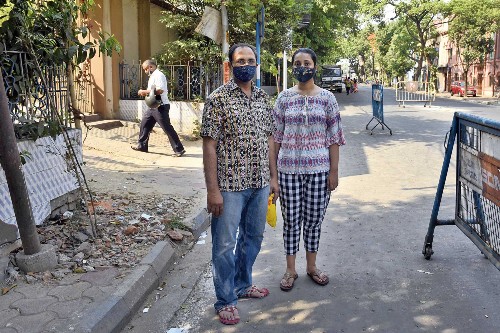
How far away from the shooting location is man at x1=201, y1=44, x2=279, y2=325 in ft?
10.7

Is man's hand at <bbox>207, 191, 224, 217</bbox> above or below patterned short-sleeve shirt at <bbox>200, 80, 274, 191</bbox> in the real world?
below

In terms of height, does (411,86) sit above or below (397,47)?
below

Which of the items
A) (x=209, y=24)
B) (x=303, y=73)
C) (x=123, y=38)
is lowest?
(x=303, y=73)

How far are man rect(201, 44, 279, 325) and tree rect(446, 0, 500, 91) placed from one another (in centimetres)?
3846

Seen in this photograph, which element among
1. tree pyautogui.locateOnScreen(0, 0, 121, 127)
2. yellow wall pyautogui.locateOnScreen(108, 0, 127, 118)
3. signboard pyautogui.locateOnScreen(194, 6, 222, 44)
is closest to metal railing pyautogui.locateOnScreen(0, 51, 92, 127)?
tree pyautogui.locateOnScreen(0, 0, 121, 127)

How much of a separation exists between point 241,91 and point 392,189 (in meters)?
4.79

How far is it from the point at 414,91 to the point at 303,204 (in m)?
26.0

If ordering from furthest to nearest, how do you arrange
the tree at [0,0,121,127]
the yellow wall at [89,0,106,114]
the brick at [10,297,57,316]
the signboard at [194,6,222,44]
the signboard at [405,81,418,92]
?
1. the signboard at [405,81,418,92]
2. the yellow wall at [89,0,106,114]
3. the signboard at [194,6,222,44]
4. the tree at [0,0,121,127]
5. the brick at [10,297,57,316]

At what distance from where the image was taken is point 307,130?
389 cm

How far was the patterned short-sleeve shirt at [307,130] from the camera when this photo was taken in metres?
3.88

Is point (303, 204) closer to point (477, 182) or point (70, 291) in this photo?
point (477, 182)

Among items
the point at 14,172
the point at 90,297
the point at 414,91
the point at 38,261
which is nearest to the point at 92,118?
the point at 38,261

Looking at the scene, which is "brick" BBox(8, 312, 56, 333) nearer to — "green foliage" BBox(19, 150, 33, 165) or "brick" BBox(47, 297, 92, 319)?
"brick" BBox(47, 297, 92, 319)

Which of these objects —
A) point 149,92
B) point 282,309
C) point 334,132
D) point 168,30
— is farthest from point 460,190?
point 168,30
